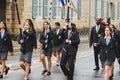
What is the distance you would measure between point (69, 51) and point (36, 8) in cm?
2242

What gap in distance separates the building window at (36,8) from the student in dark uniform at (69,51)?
2172 centimetres

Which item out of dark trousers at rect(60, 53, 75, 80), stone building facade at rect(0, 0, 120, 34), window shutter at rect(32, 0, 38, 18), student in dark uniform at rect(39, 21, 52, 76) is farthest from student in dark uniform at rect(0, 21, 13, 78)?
window shutter at rect(32, 0, 38, 18)

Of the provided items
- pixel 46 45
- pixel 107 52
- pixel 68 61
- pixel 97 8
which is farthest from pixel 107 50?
pixel 97 8

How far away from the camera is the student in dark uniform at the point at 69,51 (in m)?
14.5

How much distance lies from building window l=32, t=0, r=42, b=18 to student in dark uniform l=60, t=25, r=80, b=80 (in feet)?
71.3

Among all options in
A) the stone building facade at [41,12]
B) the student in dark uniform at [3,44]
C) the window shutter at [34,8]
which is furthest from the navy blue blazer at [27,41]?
the window shutter at [34,8]

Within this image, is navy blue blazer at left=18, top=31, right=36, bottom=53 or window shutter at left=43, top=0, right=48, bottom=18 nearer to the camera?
navy blue blazer at left=18, top=31, right=36, bottom=53

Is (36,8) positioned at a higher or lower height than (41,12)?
higher

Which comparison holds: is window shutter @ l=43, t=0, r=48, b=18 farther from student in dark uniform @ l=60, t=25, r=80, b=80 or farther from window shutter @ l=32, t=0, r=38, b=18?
student in dark uniform @ l=60, t=25, r=80, b=80

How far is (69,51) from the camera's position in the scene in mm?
14531

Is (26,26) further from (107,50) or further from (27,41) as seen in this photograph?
(107,50)

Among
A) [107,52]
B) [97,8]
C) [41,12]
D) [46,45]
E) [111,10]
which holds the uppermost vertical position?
[41,12]

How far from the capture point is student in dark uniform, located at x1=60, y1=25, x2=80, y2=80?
47.5 feet

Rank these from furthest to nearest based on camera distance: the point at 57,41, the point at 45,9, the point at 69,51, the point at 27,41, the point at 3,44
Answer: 1. the point at 45,9
2. the point at 57,41
3. the point at 3,44
4. the point at 27,41
5. the point at 69,51
